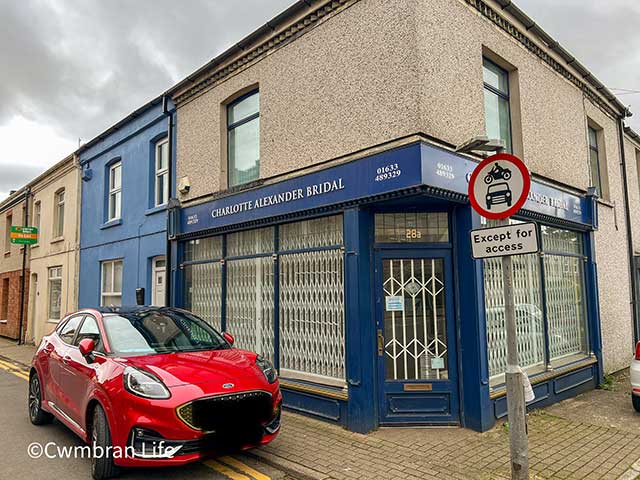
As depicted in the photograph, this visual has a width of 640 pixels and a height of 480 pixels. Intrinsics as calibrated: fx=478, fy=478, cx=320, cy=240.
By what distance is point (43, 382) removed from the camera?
641cm

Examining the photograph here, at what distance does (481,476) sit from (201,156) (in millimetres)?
7504

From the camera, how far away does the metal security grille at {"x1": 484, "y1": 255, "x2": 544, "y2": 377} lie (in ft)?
22.1

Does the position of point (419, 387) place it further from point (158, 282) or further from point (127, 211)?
point (127, 211)

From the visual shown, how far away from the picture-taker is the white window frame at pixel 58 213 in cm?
1624

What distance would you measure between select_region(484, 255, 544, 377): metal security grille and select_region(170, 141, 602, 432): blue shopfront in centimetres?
3

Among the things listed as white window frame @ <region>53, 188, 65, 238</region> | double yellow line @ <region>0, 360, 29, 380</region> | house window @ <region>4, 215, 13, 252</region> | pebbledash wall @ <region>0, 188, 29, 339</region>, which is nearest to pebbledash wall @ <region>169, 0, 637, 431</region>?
double yellow line @ <region>0, 360, 29, 380</region>

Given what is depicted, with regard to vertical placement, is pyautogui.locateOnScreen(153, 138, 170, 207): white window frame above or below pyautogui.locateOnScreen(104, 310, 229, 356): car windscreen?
above

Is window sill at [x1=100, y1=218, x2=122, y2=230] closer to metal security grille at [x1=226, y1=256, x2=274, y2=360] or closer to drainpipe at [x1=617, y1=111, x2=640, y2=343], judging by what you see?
metal security grille at [x1=226, y1=256, x2=274, y2=360]

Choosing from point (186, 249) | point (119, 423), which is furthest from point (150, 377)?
point (186, 249)

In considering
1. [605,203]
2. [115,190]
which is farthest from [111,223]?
[605,203]

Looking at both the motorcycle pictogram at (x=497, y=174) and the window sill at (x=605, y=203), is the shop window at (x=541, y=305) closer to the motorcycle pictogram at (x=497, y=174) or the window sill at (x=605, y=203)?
the window sill at (x=605, y=203)

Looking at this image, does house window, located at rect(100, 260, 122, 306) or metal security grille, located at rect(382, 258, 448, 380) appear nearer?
metal security grille, located at rect(382, 258, 448, 380)

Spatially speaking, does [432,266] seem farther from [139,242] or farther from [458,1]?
[139,242]

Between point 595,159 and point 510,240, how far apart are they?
7.78m
